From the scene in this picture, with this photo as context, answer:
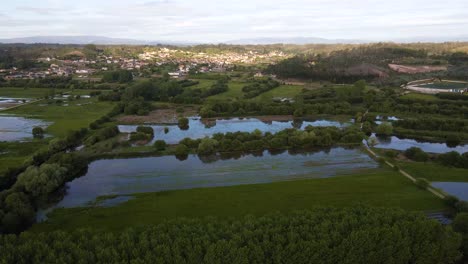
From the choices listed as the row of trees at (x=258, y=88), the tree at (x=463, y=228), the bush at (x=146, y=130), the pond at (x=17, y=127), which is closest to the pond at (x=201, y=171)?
the bush at (x=146, y=130)

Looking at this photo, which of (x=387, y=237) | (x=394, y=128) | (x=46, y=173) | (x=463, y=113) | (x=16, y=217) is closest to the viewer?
(x=387, y=237)

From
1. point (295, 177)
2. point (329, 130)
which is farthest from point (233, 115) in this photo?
point (295, 177)

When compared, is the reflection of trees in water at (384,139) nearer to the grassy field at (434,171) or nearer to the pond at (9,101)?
the grassy field at (434,171)

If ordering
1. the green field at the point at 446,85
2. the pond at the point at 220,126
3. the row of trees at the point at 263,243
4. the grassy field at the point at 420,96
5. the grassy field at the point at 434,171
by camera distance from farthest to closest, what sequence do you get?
the green field at the point at 446,85 → the grassy field at the point at 420,96 → the pond at the point at 220,126 → the grassy field at the point at 434,171 → the row of trees at the point at 263,243

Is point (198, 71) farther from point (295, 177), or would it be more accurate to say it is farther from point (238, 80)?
point (295, 177)

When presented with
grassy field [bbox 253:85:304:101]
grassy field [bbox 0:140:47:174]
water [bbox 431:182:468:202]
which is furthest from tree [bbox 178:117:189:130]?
water [bbox 431:182:468:202]

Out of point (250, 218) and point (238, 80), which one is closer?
point (250, 218)

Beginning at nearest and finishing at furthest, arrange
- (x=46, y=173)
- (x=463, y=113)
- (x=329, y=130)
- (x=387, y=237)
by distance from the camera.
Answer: (x=387, y=237)
(x=46, y=173)
(x=329, y=130)
(x=463, y=113)
